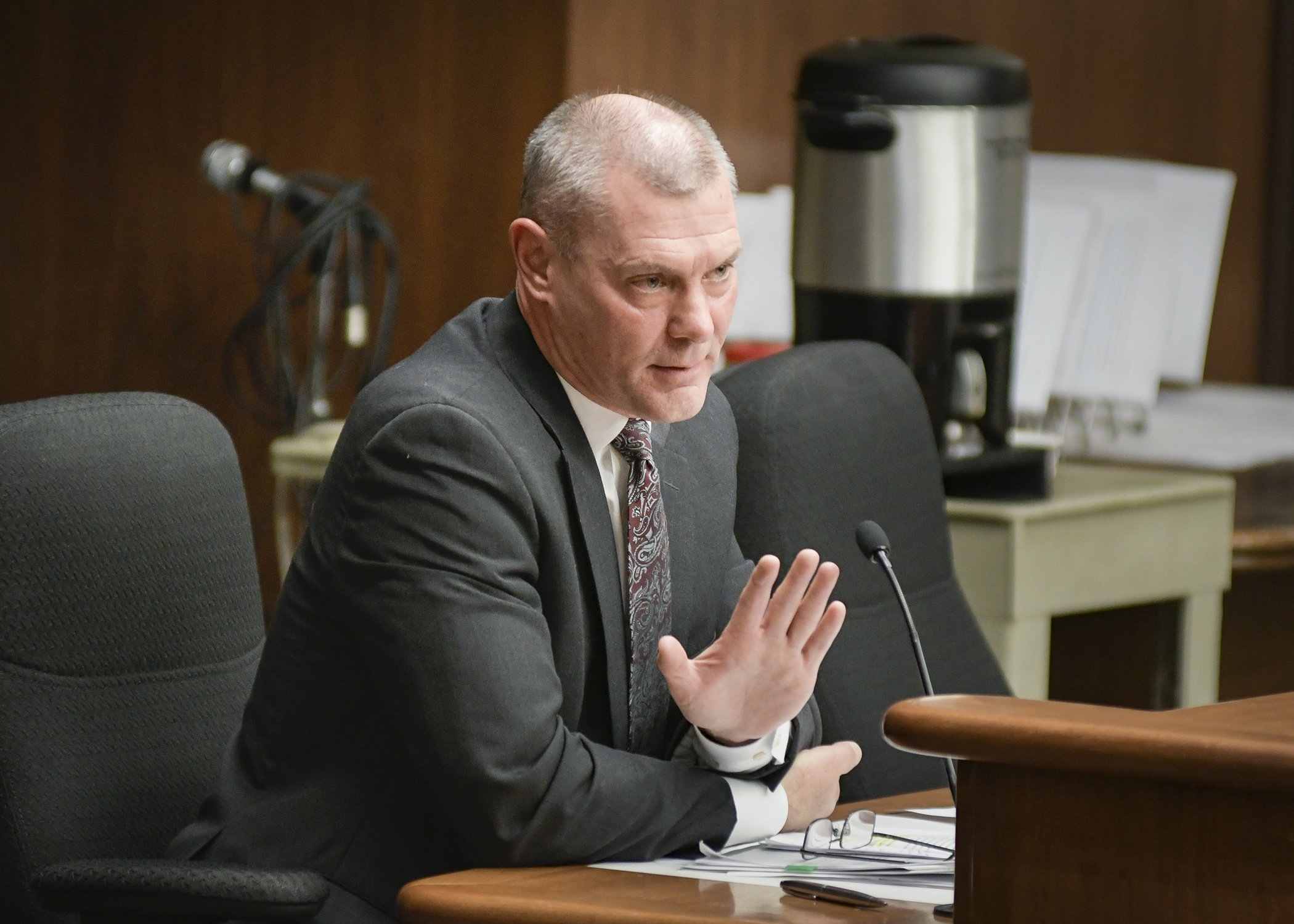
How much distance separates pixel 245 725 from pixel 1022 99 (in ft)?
4.82

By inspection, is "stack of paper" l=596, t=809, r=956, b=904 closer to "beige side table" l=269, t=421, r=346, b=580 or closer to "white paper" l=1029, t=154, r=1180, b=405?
Answer: "beige side table" l=269, t=421, r=346, b=580

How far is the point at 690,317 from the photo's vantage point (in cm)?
136

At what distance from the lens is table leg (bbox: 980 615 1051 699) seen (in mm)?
2291

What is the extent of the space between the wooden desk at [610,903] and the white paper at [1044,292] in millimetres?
1911

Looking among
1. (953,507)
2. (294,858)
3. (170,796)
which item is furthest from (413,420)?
(953,507)

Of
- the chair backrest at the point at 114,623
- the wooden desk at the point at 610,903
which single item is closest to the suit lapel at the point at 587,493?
the wooden desk at the point at 610,903

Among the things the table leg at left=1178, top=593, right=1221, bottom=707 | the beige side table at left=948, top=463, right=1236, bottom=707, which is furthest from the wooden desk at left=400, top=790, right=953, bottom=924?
the table leg at left=1178, top=593, right=1221, bottom=707

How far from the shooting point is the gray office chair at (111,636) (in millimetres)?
1414

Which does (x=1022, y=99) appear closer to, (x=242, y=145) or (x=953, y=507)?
(x=953, y=507)

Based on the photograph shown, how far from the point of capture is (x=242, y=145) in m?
3.92

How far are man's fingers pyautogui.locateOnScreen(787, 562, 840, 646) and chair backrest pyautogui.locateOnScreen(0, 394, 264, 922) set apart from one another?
1.86ft

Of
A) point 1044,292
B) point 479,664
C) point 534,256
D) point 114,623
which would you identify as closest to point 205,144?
point 1044,292

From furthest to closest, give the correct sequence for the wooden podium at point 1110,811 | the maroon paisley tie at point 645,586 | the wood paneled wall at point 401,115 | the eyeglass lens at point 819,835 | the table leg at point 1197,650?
1. the wood paneled wall at point 401,115
2. the table leg at point 1197,650
3. the maroon paisley tie at point 645,586
4. the eyeglass lens at point 819,835
5. the wooden podium at point 1110,811

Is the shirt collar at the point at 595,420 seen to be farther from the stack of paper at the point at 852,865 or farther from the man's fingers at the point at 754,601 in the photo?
the stack of paper at the point at 852,865
